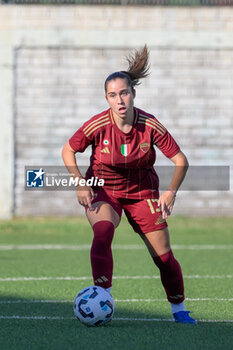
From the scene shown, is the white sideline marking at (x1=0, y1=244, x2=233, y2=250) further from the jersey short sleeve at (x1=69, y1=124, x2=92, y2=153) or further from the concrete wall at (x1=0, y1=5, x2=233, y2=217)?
the jersey short sleeve at (x1=69, y1=124, x2=92, y2=153)

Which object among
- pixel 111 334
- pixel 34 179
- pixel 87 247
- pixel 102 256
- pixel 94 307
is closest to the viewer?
pixel 111 334

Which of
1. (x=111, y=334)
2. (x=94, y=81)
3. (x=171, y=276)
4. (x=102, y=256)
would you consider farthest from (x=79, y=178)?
(x=94, y=81)

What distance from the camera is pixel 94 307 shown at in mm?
6934

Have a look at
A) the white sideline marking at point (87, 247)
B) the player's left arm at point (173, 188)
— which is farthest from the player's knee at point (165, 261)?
the white sideline marking at point (87, 247)

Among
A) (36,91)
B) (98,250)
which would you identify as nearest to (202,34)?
(36,91)

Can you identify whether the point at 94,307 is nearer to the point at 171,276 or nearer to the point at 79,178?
the point at 171,276

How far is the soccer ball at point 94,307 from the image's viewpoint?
6.96 m

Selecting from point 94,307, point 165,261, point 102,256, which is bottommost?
point 94,307

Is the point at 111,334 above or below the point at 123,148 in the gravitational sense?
below

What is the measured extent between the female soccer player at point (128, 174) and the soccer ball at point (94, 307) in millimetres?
124

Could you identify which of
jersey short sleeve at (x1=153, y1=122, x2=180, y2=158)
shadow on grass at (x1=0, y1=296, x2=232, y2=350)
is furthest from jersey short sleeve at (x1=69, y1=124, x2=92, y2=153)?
shadow on grass at (x1=0, y1=296, x2=232, y2=350)

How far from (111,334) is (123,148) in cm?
160

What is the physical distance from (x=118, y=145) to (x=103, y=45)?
12091 mm

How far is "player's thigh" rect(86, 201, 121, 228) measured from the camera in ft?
23.8
